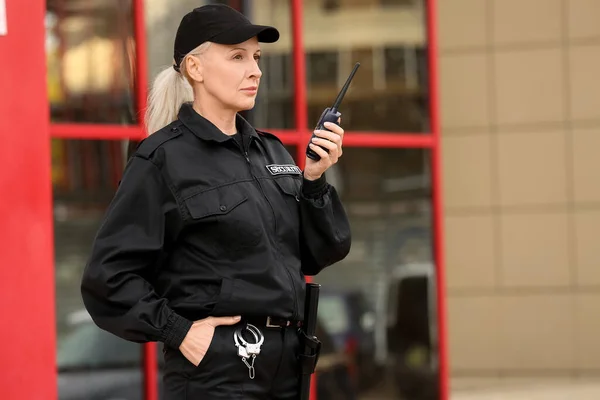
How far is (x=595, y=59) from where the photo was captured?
14.6 meters

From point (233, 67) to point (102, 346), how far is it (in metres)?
3.29

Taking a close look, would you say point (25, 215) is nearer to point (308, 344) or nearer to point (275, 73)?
point (275, 73)

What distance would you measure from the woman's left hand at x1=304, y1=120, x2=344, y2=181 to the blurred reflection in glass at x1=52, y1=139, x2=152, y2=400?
119 inches

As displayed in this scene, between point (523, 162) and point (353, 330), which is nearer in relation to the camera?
point (353, 330)

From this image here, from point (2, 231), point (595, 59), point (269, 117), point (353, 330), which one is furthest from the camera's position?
point (595, 59)

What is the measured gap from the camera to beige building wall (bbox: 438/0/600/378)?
1465 cm

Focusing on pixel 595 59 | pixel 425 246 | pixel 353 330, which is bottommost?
pixel 353 330

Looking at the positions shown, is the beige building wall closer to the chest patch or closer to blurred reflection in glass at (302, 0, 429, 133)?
blurred reflection in glass at (302, 0, 429, 133)

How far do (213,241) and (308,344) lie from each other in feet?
1.42

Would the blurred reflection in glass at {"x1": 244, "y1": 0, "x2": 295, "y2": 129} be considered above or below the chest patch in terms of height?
above

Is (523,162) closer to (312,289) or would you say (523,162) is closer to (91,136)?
(91,136)

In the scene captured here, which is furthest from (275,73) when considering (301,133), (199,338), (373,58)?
(199,338)

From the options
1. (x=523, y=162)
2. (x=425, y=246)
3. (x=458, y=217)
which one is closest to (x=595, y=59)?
(x=523, y=162)

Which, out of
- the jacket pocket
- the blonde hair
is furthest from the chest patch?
the blonde hair
